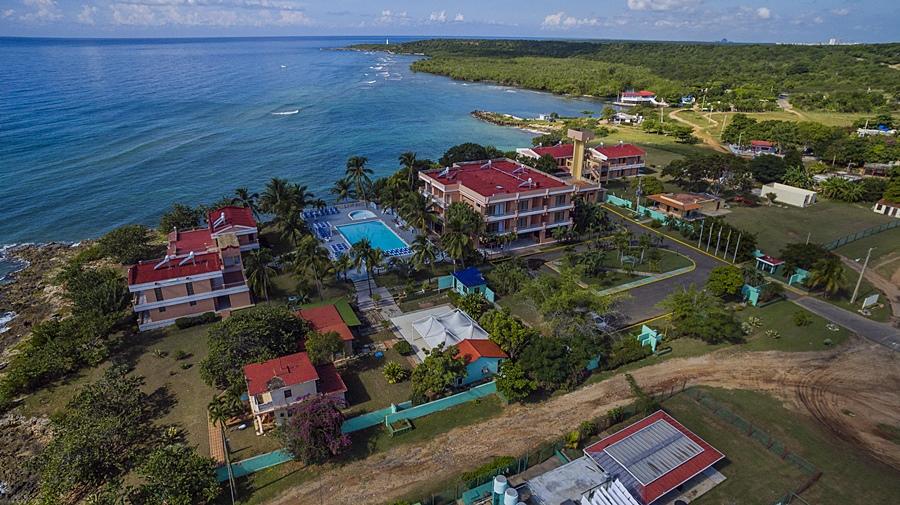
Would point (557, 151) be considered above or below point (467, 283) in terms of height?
above

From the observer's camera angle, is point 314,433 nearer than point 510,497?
No

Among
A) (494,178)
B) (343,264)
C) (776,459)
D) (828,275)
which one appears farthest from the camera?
(494,178)

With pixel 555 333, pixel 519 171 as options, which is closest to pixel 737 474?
pixel 555 333

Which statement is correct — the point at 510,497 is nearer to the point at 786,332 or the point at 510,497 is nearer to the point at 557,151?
the point at 786,332

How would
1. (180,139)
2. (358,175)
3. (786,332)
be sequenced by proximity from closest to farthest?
1. (786,332)
2. (358,175)
3. (180,139)

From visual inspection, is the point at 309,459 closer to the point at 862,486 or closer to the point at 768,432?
the point at 768,432

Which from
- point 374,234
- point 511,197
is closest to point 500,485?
point 511,197

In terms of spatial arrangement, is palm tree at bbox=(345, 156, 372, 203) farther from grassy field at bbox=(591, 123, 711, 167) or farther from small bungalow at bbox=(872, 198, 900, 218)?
small bungalow at bbox=(872, 198, 900, 218)

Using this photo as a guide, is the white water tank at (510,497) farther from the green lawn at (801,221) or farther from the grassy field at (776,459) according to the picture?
the green lawn at (801,221)

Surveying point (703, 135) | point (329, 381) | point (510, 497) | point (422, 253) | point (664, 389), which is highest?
point (422, 253)
